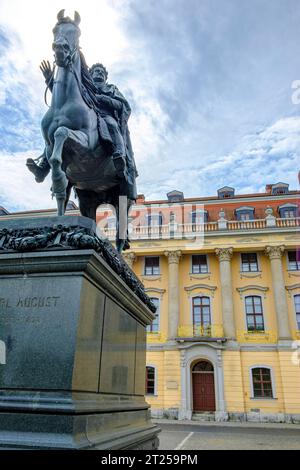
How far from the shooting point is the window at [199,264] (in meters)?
29.9

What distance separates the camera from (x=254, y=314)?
27.7 m

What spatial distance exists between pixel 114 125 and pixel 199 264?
26.4 meters

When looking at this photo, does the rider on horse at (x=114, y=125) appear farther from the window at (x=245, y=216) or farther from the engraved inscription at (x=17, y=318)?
the window at (x=245, y=216)

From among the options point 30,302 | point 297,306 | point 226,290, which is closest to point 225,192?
point 226,290

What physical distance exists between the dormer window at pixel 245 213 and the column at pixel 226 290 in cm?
388

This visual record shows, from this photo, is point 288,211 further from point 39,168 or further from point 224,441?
point 39,168

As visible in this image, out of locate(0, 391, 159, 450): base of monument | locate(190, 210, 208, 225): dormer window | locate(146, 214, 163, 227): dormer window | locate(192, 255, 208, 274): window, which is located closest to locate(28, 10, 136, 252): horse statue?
locate(0, 391, 159, 450): base of monument

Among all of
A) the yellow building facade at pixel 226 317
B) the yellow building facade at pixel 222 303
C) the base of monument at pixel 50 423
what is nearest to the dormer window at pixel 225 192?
the yellow building facade at pixel 222 303

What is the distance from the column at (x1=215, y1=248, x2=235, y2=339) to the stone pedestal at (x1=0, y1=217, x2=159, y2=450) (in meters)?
24.6

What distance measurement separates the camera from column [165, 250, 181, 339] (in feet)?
90.7

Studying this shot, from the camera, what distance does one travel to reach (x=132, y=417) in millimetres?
3588

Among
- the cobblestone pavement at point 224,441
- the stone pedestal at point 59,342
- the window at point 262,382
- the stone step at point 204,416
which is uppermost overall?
the window at point 262,382

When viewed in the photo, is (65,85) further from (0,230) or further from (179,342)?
(179,342)

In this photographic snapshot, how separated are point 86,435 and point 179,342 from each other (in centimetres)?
2553
